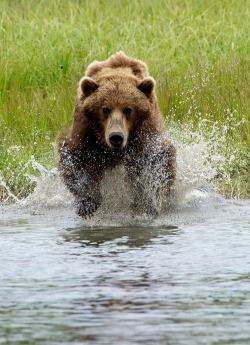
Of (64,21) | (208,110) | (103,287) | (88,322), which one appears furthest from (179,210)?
(64,21)

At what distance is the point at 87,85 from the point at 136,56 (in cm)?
306

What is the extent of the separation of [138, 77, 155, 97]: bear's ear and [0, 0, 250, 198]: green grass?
1275 millimetres

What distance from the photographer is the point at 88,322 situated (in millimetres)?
4332

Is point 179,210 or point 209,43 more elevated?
point 209,43

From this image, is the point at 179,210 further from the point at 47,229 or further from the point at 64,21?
the point at 64,21

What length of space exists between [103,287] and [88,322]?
0.63 meters

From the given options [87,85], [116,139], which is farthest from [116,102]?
[116,139]

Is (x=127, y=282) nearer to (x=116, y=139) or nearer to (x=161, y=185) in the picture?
(x=116, y=139)

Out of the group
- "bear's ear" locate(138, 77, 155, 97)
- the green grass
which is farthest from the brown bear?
the green grass

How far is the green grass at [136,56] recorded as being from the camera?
8945 mm

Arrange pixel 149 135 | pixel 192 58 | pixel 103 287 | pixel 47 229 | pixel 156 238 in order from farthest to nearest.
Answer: pixel 192 58
pixel 149 135
pixel 47 229
pixel 156 238
pixel 103 287

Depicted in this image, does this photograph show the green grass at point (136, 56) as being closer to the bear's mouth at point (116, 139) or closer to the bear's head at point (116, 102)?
the bear's head at point (116, 102)

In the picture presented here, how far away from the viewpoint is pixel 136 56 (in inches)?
405

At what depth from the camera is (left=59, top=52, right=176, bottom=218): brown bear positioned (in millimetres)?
7238
